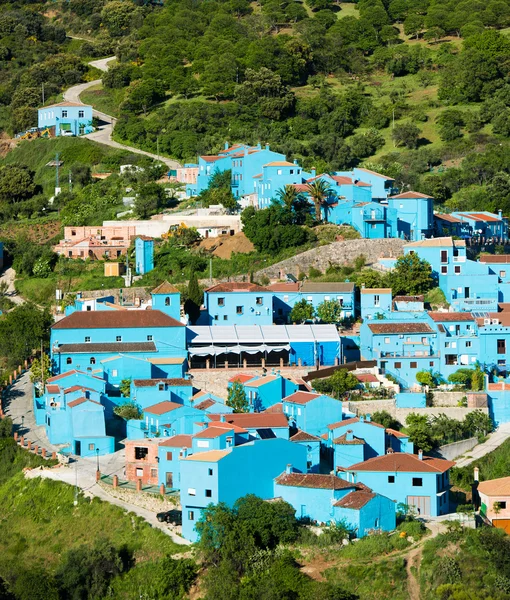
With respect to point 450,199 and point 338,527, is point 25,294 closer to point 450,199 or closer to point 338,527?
point 450,199

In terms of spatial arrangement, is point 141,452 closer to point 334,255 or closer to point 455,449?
point 455,449

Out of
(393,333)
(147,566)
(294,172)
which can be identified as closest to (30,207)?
(294,172)

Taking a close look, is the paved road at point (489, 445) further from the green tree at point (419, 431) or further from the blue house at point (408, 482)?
the blue house at point (408, 482)

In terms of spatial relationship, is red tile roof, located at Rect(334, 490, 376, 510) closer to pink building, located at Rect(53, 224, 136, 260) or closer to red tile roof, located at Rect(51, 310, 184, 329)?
red tile roof, located at Rect(51, 310, 184, 329)

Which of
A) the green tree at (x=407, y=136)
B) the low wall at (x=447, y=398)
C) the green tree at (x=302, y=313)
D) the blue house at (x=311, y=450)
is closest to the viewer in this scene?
A: the blue house at (x=311, y=450)

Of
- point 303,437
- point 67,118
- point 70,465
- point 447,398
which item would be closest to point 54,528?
point 70,465

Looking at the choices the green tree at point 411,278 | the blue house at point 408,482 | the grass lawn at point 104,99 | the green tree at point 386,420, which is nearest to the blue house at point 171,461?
the blue house at point 408,482
